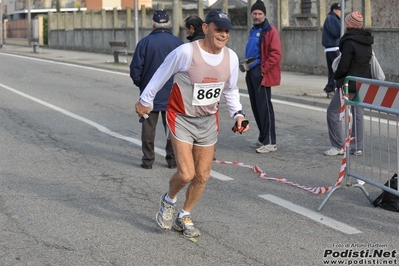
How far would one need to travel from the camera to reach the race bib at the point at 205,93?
6.08m

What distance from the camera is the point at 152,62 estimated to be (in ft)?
29.5

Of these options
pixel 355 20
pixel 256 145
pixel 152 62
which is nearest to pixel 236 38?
pixel 256 145

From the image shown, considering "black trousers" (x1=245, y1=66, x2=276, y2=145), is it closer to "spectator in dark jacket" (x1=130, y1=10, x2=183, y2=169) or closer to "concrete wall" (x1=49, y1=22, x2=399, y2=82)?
"spectator in dark jacket" (x1=130, y1=10, x2=183, y2=169)

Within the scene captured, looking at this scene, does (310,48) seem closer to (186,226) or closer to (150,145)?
(150,145)

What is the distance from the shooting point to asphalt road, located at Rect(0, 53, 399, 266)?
18.8ft

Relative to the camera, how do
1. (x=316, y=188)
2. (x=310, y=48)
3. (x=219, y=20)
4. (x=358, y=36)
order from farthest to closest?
1. (x=310, y=48)
2. (x=358, y=36)
3. (x=316, y=188)
4. (x=219, y=20)

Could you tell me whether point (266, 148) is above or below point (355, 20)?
below

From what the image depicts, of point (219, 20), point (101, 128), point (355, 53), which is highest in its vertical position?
point (219, 20)

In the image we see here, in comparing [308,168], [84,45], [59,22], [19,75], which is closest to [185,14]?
[84,45]

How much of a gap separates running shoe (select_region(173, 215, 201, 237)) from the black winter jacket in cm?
402

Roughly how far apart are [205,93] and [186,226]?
1.12m

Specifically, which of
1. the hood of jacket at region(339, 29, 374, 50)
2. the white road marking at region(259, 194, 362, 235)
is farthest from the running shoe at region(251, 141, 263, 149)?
the white road marking at region(259, 194, 362, 235)

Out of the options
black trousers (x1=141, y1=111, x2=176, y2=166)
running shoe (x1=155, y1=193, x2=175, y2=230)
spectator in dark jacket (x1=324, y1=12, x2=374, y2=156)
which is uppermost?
spectator in dark jacket (x1=324, y1=12, x2=374, y2=156)

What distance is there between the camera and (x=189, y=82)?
607 cm
